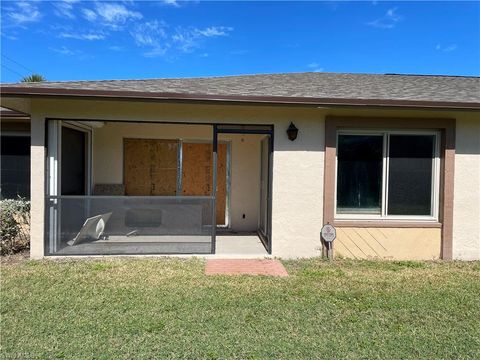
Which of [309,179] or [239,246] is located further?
[239,246]

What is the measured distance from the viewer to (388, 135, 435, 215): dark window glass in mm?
6332

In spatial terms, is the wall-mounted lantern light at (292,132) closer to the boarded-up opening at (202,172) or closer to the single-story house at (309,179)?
the single-story house at (309,179)

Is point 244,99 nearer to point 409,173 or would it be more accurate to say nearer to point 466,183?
point 409,173

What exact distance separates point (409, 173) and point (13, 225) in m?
7.44

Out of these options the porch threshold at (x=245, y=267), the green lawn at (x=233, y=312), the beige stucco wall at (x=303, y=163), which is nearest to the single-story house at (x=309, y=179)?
the beige stucco wall at (x=303, y=163)

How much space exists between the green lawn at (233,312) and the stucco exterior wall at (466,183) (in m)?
1.11

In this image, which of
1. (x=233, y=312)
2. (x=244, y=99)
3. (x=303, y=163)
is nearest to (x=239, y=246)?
(x=303, y=163)

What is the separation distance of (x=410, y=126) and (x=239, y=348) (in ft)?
16.6

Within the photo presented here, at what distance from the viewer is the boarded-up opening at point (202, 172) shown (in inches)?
350

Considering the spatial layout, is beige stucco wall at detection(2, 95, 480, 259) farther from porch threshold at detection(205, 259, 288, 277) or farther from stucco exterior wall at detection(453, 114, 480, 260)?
porch threshold at detection(205, 259, 288, 277)

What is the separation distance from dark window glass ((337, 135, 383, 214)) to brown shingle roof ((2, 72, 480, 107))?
830 mm

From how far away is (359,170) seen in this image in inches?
249

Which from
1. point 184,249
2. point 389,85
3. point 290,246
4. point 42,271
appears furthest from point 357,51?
point 42,271

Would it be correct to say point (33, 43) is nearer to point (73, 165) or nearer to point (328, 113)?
point (73, 165)
